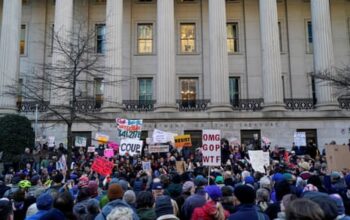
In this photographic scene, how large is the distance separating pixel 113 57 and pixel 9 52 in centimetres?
728

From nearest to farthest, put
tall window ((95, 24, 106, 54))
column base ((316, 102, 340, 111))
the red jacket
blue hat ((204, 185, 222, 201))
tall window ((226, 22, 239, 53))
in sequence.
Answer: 1. the red jacket
2. blue hat ((204, 185, 222, 201))
3. column base ((316, 102, 340, 111))
4. tall window ((95, 24, 106, 54))
5. tall window ((226, 22, 239, 53))

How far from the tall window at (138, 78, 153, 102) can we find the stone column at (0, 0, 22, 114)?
9.20 metres

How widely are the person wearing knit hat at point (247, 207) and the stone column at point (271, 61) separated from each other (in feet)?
78.0

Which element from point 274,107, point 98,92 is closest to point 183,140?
point 274,107

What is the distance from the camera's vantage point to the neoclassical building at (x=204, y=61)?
2880 cm

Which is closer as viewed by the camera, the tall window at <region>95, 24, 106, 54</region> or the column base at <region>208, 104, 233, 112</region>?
the column base at <region>208, 104, 233, 112</region>

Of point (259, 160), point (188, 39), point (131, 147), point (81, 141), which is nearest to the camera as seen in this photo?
point (259, 160)

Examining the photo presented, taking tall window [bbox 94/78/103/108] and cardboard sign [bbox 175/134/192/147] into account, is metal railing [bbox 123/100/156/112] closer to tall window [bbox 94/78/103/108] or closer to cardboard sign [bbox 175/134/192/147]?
tall window [bbox 94/78/103/108]

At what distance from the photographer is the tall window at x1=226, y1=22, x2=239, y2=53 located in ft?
112

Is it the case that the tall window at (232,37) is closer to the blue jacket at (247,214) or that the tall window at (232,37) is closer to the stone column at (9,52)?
the stone column at (9,52)

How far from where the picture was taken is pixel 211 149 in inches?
451

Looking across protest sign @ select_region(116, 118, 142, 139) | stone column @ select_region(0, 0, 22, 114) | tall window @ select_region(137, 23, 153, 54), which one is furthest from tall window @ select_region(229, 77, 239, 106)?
stone column @ select_region(0, 0, 22, 114)

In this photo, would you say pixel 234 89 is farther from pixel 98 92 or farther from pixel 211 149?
pixel 211 149

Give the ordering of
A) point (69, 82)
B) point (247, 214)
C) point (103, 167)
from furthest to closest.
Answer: point (69, 82) < point (103, 167) < point (247, 214)
